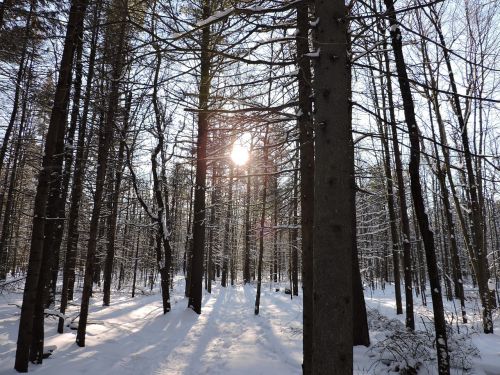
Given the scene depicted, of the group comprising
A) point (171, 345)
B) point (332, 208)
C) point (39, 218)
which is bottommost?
point (171, 345)

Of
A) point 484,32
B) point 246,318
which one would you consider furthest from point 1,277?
point 484,32

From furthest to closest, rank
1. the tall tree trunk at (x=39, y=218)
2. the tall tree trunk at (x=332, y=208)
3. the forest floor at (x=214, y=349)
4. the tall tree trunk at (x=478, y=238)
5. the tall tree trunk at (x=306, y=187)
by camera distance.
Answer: the tall tree trunk at (x=478, y=238), the forest floor at (x=214, y=349), the tall tree trunk at (x=39, y=218), the tall tree trunk at (x=306, y=187), the tall tree trunk at (x=332, y=208)

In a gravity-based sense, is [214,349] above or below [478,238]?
below

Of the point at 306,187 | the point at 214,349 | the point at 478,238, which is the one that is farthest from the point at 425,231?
the point at 478,238

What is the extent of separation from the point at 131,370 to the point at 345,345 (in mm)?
5614

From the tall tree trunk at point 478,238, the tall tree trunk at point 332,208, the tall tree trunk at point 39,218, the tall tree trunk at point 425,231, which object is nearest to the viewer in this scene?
the tall tree trunk at point 332,208

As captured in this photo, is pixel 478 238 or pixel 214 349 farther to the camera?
pixel 478 238

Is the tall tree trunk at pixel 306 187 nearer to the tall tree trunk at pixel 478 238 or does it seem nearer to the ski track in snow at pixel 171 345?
the ski track in snow at pixel 171 345

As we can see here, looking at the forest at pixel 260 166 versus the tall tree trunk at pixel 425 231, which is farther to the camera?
the tall tree trunk at pixel 425 231

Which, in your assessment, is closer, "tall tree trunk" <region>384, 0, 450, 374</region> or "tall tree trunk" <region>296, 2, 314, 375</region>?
"tall tree trunk" <region>384, 0, 450, 374</region>

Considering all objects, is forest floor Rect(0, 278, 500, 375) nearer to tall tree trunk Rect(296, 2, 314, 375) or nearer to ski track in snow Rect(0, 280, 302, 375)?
ski track in snow Rect(0, 280, 302, 375)

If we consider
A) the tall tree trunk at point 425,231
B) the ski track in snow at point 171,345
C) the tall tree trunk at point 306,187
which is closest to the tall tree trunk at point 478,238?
the tall tree trunk at point 425,231

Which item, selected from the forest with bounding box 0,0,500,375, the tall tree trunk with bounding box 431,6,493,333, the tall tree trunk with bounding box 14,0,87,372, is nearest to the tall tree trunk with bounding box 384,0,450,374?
the forest with bounding box 0,0,500,375

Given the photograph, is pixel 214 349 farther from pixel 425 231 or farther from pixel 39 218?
pixel 425 231
